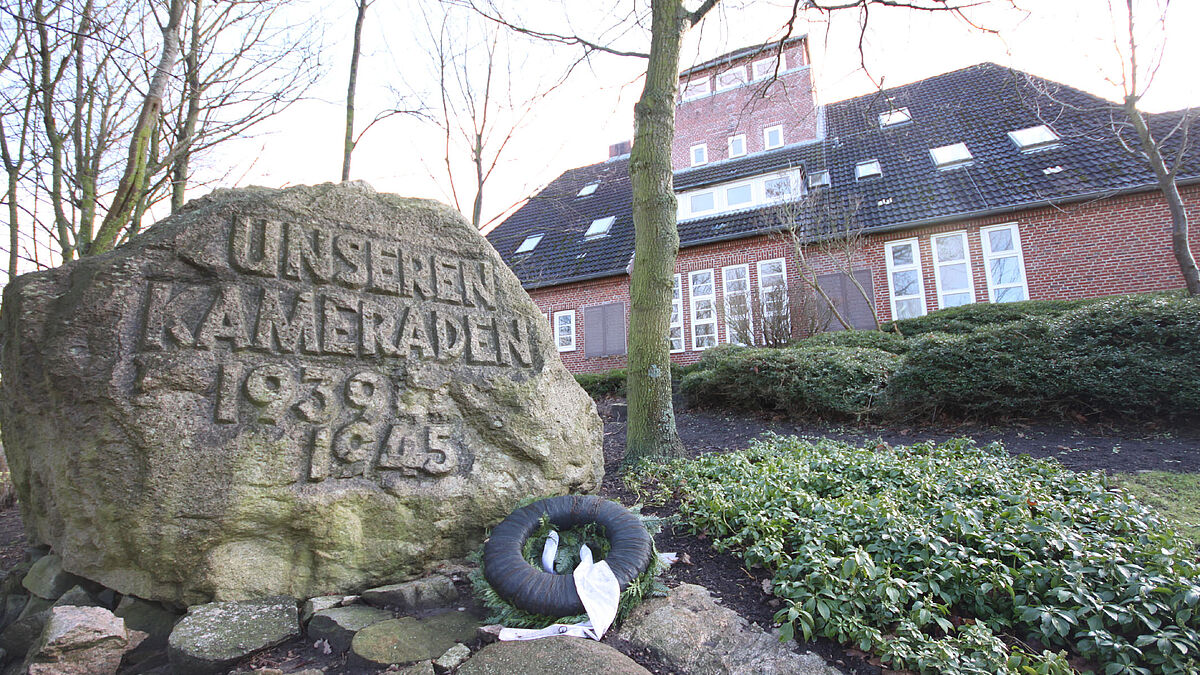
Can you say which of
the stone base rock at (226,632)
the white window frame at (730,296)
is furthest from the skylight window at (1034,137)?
the stone base rock at (226,632)

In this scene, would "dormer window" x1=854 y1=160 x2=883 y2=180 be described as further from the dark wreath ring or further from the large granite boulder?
the dark wreath ring

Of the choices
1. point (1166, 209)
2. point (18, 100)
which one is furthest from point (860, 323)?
point (18, 100)

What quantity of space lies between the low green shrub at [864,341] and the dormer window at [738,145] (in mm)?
10099

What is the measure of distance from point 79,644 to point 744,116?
63.1 ft

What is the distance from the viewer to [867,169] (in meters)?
14.1

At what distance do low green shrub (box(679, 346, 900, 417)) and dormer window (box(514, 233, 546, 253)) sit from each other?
Answer: 32.1 feet

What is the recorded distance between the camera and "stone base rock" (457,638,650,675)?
218cm

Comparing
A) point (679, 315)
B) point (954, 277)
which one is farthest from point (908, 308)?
point (679, 315)

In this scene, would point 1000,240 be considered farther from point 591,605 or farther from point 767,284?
point 591,605

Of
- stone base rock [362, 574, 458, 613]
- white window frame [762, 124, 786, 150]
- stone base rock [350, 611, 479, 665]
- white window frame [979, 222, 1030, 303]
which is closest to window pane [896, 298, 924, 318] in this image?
white window frame [979, 222, 1030, 303]

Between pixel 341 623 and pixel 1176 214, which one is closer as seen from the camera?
pixel 341 623

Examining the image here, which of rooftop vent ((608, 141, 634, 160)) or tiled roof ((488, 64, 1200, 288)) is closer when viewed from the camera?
tiled roof ((488, 64, 1200, 288))

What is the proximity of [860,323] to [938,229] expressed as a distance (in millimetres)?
2458

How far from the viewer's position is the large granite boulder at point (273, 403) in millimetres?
2672
